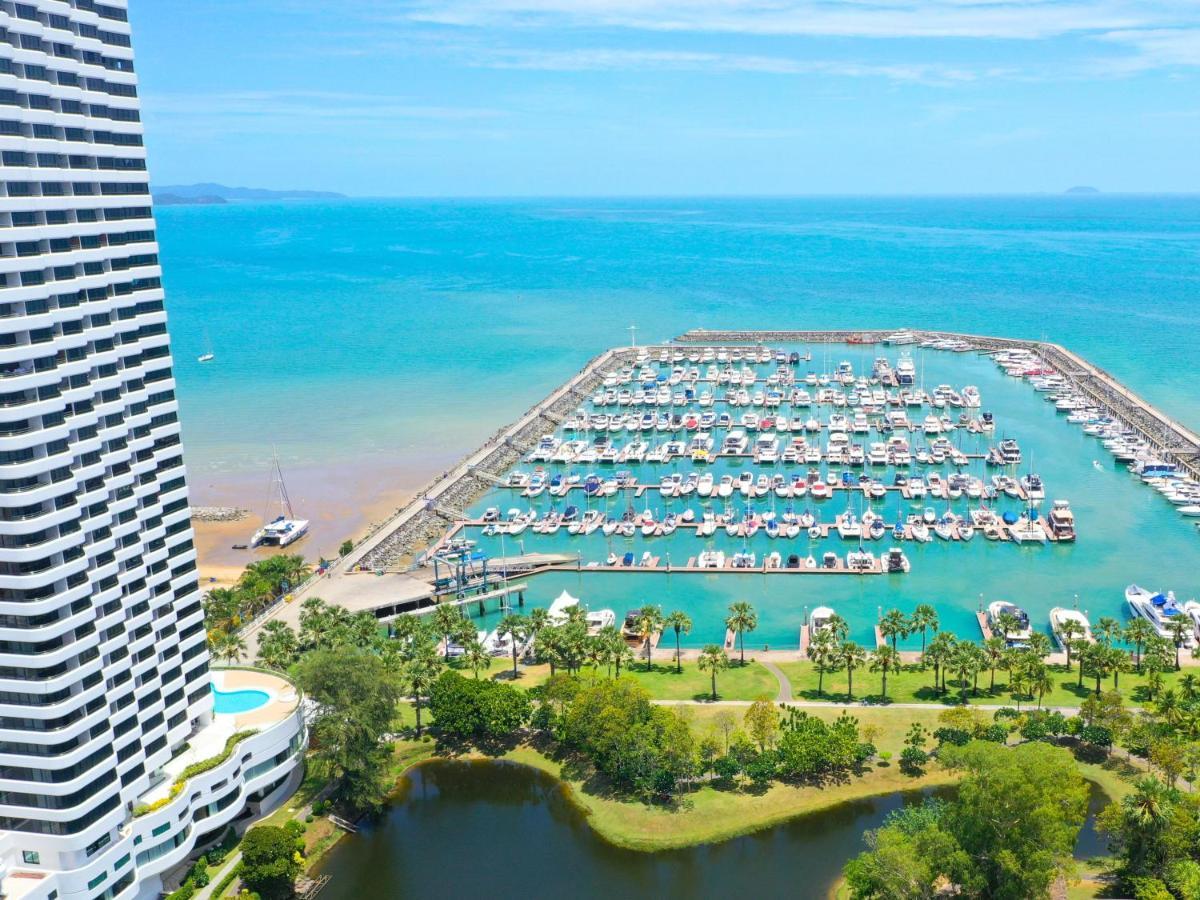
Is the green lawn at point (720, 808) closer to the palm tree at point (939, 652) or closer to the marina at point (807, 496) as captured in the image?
the palm tree at point (939, 652)

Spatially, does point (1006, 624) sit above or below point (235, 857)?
above

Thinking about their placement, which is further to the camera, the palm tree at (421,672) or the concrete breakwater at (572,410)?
the concrete breakwater at (572,410)

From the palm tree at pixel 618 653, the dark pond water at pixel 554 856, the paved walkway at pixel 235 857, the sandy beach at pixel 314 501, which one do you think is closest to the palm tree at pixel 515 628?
the palm tree at pixel 618 653

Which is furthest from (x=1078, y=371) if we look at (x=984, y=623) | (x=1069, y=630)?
(x=1069, y=630)

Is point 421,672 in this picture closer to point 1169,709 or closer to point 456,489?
point 1169,709

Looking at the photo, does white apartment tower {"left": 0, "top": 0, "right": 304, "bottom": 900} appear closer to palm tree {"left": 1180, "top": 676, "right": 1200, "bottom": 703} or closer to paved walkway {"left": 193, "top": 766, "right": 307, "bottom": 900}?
paved walkway {"left": 193, "top": 766, "right": 307, "bottom": 900}

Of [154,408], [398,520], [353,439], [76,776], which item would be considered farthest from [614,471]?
[76,776]
